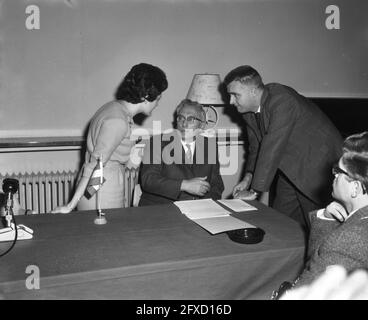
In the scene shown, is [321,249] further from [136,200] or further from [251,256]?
[136,200]

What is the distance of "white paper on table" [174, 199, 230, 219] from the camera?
221 centimetres

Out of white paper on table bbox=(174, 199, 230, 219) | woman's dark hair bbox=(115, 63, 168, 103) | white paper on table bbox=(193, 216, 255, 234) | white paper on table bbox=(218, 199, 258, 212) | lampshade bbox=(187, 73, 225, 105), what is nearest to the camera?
white paper on table bbox=(193, 216, 255, 234)

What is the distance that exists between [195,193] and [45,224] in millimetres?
985

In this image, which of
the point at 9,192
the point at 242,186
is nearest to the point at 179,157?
the point at 242,186

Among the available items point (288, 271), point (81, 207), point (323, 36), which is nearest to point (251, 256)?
point (288, 271)

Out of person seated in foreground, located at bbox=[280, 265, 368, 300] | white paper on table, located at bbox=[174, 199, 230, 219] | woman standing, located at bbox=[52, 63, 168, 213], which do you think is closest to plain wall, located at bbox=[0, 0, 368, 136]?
woman standing, located at bbox=[52, 63, 168, 213]

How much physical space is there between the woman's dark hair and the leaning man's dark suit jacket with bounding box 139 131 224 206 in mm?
407

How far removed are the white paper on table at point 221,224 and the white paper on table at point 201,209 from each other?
0.06 m

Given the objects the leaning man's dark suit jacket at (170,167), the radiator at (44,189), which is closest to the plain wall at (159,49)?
the radiator at (44,189)

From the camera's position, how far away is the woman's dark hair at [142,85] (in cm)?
252

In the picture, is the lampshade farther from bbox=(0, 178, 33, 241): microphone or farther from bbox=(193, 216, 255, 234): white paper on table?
bbox=(0, 178, 33, 241): microphone

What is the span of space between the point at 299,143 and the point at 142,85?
1079mm

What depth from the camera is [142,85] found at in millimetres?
2520

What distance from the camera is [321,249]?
4.84ft
